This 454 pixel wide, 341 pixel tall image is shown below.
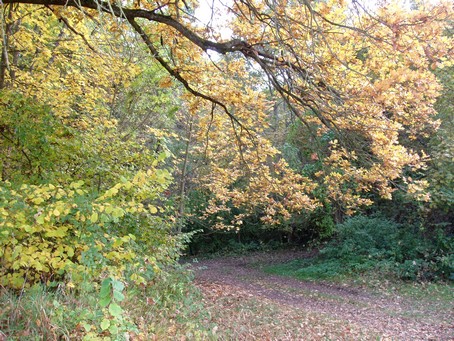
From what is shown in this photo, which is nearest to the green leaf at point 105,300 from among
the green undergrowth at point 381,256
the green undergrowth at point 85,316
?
the green undergrowth at point 85,316

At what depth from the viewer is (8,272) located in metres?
3.38

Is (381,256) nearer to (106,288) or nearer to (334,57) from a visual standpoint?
(334,57)

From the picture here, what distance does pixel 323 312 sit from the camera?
8836mm

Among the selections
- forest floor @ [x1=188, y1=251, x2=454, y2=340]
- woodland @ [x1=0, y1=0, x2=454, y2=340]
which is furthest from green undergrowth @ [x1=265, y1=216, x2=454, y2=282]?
woodland @ [x1=0, y1=0, x2=454, y2=340]

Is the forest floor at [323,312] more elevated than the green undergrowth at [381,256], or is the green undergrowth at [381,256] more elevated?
the green undergrowth at [381,256]

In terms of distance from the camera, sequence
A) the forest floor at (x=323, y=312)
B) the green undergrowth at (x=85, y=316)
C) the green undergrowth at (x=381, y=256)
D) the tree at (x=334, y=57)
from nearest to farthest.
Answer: the green undergrowth at (x=85, y=316), the tree at (x=334, y=57), the forest floor at (x=323, y=312), the green undergrowth at (x=381, y=256)

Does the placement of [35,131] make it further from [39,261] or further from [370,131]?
[370,131]

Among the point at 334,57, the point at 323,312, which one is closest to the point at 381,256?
the point at 323,312

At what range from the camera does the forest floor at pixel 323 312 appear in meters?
6.36

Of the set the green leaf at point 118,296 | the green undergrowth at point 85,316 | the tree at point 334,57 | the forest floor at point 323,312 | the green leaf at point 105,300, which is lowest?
the forest floor at point 323,312

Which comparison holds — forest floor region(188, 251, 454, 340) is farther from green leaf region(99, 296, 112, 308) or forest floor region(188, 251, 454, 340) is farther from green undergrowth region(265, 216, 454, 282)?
green leaf region(99, 296, 112, 308)

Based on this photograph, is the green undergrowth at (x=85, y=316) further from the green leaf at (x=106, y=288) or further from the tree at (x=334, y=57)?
the tree at (x=334, y=57)

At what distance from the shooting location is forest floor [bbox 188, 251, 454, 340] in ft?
20.9

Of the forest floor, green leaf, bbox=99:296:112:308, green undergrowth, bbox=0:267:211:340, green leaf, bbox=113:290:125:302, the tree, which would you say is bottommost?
the forest floor
